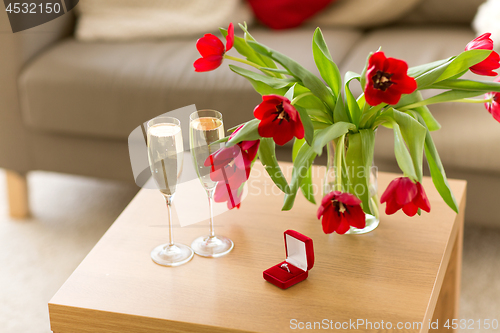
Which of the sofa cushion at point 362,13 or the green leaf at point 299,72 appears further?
the sofa cushion at point 362,13

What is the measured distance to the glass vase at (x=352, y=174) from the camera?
834 millimetres

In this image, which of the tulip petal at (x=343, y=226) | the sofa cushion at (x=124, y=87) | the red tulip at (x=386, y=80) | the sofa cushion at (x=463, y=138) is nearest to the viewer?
the red tulip at (x=386, y=80)

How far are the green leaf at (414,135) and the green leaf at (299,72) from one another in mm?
109

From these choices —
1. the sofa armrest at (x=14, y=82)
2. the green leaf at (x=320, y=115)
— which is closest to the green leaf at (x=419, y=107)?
the green leaf at (x=320, y=115)

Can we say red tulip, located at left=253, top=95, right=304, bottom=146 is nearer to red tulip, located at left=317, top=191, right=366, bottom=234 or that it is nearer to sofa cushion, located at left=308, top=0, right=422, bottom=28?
red tulip, located at left=317, top=191, right=366, bottom=234

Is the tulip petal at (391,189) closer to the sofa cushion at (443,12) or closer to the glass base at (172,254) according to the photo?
the glass base at (172,254)

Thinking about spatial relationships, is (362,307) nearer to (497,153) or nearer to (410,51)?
(497,153)

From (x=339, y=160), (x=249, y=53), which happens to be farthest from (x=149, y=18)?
(x=339, y=160)

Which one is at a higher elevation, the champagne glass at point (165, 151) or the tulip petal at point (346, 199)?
the champagne glass at point (165, 151)

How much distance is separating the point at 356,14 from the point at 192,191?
1.11 meters

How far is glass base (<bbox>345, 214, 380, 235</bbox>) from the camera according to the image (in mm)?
955

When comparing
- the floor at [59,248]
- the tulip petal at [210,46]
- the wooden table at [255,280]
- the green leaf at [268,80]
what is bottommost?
the floor at [59,248]

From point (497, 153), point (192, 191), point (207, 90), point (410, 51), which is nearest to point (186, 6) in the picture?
point (207, 90)

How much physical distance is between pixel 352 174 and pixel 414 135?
11cm
